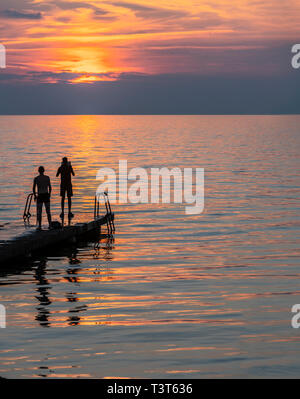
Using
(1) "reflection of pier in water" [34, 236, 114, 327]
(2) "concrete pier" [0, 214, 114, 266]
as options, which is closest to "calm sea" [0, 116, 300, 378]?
(1) "reflection of pier in water" [34, 236, 114, 327]

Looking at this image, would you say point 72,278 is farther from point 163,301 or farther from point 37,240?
point 163,301

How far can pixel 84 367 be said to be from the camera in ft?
41.7

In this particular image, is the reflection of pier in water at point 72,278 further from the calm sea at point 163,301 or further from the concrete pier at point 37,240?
the concrete pier at point 37,240

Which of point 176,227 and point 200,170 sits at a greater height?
point 200,170

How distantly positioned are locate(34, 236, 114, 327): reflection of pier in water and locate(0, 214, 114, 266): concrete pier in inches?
24.2

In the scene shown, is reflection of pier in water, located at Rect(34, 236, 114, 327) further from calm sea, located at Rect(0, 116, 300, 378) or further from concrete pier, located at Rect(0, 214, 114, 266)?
concrete pier, located at Rect(0, 214, 114, 266)

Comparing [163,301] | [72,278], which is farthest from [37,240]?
[163,301]

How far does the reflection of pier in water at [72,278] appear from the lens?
1620 centimetres

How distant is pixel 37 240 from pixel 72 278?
398cm

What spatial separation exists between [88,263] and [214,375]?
12.5 m

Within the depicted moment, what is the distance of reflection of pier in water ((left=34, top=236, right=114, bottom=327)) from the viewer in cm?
1620

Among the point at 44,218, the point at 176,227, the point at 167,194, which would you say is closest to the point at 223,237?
the point at 176,227

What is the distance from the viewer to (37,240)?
2459cm
